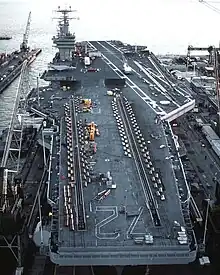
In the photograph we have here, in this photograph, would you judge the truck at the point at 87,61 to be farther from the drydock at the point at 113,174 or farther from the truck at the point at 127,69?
the drydock at the point at 113,174

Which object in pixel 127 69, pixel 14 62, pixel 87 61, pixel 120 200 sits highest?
pixel 87 61

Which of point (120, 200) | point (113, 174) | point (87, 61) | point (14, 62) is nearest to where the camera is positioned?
point (120, 200)

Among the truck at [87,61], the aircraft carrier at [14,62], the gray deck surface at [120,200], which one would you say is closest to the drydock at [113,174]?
the gray deck surface at [120,200]

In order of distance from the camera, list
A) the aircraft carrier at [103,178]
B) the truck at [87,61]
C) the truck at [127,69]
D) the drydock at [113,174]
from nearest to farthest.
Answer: the drydock at [113,174]
the aircraft carrier at [103,178]
the truck at [127,69]
the truck at [87,61]

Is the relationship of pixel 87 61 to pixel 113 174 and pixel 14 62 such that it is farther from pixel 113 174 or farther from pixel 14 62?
pixel 113 174

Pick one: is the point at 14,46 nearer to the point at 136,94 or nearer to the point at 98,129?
the point at 136,94

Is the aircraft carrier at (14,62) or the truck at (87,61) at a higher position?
the truck at (87,61)

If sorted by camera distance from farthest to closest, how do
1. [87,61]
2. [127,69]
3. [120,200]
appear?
[87,61] → [127,69] → [120,200]

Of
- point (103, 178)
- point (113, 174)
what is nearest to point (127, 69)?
point (113, 174)
